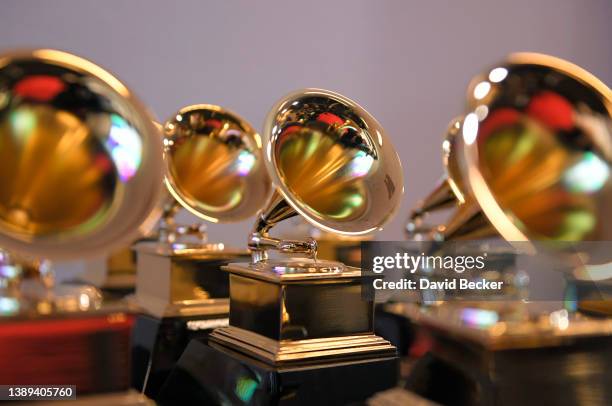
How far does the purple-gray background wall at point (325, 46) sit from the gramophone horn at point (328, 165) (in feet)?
4.99

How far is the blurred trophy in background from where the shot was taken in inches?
40.9

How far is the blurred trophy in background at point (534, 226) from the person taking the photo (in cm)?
104

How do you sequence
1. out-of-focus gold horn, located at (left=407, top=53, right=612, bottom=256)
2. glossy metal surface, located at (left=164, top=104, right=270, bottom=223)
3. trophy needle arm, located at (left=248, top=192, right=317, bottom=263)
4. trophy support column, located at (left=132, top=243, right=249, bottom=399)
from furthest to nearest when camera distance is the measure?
glossy metal surface, located at (left=164, top=104, right=270, bottom=223) < trophy support column, located at (left=132, top=243, right=249, bottom=399) < trophy needle arm, located at (left=248, top=192, right=317, bottom=263) < out-of-focus gold horn, located at (left=407, top=53, right=612, bottom=256)

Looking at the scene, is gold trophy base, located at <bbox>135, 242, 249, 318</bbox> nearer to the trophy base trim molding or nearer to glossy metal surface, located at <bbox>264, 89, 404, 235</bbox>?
the trophy base trim molding

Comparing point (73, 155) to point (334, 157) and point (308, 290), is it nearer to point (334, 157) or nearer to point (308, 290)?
point (308, 290)

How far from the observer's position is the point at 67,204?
1.04 meters

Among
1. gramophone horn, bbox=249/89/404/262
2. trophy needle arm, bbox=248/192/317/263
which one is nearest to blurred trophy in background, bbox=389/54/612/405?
gramophone horn, bbox=249/89/404/262

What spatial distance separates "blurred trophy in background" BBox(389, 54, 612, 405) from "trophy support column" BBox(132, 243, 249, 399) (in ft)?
2.58

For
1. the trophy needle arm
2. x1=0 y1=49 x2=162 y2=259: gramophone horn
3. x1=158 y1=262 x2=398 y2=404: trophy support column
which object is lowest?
x1=158 y1=262 x2=398 y2=404: trophy support column

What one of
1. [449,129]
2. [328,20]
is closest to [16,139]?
[449,129]

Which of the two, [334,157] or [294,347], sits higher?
[334,157]

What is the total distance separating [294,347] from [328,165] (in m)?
0.47

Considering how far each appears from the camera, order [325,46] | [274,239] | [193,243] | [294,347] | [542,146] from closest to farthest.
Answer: [542,146], [294,347], [274,239], [193,243], [325,46]

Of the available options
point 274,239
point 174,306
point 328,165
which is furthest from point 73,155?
point 174,306
